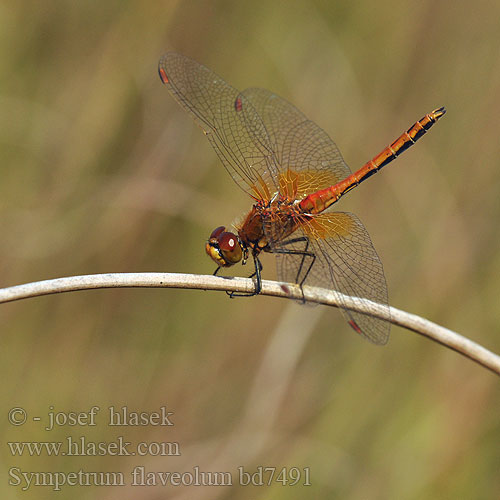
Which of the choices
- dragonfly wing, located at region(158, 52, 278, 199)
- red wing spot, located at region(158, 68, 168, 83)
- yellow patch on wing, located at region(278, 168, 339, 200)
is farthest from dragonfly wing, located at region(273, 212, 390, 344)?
red wing spot, located at region(158, 68, 168, 83)

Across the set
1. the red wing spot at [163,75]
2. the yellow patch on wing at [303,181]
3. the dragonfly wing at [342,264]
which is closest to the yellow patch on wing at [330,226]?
the dragonfly wing at [342,264]

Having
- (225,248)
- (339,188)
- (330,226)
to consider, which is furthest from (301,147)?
(225,248)

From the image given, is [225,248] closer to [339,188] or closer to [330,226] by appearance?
[330,226]

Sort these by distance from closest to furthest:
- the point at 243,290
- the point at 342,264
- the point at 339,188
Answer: the point at 243,290
the point at 342,264
the point at 339,188

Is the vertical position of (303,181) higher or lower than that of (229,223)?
higher

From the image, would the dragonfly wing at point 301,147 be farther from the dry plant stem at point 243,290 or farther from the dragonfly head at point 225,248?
the dry plant stem at point 243,290

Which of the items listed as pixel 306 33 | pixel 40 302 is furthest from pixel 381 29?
pixel 40 302
